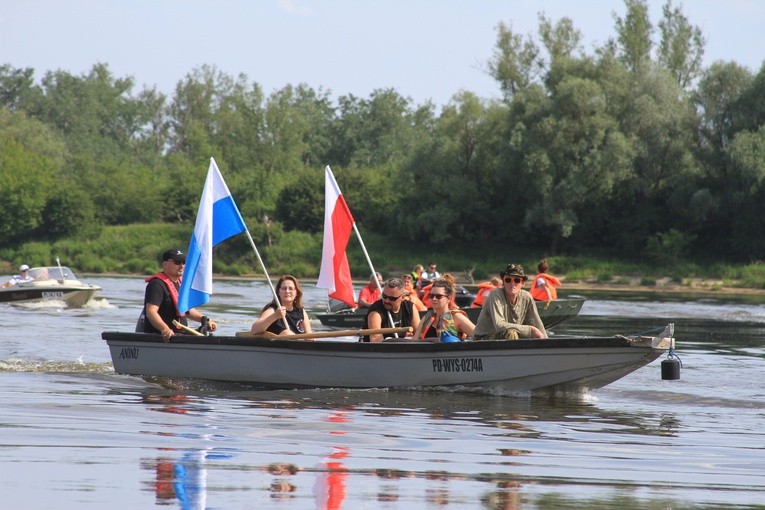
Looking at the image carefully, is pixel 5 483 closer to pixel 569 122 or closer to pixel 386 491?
pixel 386 491

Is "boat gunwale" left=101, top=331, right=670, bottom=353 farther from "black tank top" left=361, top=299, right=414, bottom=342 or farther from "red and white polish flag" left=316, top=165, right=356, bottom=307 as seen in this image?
"red and white polish flag" left=316, top=165, right=356, bottom=307

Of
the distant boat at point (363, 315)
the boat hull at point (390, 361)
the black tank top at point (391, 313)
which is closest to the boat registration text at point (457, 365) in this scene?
the boat hull at point (390, 361)

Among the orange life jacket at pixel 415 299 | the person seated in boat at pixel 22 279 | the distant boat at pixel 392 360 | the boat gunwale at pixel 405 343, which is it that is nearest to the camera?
the boat gunwale at pixel 405 343

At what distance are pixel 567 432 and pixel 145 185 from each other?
72234 millimetres

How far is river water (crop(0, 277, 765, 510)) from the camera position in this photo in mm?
7941

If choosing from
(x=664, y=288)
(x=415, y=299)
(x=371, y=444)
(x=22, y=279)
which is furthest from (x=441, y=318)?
(x=664, y=288)

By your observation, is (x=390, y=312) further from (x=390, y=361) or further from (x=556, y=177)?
(x=556, y=177)

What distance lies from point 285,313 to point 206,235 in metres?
1.71

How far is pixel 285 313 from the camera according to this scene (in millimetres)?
14648

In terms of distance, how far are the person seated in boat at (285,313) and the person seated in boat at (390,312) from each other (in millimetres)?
746

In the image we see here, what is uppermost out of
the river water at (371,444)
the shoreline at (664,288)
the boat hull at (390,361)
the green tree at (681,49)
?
the green tree at (681,49)

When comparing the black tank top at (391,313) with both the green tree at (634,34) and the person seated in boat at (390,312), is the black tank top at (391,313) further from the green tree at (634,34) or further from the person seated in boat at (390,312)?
the green tree at (634,34)

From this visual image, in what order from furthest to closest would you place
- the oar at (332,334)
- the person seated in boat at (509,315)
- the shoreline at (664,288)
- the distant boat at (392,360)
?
the shoreline at (664,288) < the oar at (332,334) < the person seated in boat at (509,315) < the distant boat at (392,360)

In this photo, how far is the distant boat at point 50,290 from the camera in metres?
33.0
